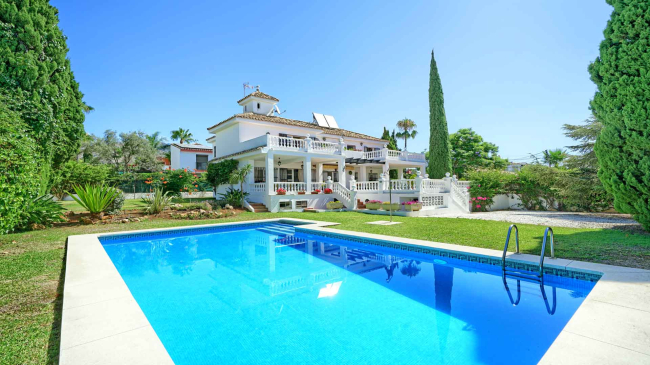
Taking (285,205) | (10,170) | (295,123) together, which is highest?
(295,123)

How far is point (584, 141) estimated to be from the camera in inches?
727

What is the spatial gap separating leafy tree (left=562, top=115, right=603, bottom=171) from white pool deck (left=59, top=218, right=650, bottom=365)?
16.7 meters

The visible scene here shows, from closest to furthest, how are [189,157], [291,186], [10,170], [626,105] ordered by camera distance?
[10,170] → [626,105] → [291,186] → [189,157]

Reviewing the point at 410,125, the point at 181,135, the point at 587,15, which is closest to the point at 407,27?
the point at 587,15

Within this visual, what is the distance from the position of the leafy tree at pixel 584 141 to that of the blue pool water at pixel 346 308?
17.1 meters

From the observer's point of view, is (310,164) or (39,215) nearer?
(39,215)

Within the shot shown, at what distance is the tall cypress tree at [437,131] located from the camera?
920 inches

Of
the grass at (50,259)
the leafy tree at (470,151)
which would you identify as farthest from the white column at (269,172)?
the leafy tree at (470,151)

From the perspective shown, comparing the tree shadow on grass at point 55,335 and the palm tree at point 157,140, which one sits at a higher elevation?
the palm tree at point 157,140

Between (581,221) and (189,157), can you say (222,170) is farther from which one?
(581,221)

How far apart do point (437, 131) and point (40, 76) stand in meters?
24.0

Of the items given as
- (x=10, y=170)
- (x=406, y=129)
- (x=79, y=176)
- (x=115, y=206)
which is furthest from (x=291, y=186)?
(x=406, y=129)

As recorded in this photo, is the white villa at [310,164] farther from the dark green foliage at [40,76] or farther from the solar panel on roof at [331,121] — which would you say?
the dark green foliage at [40,76]

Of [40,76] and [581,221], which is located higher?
[40,76]
